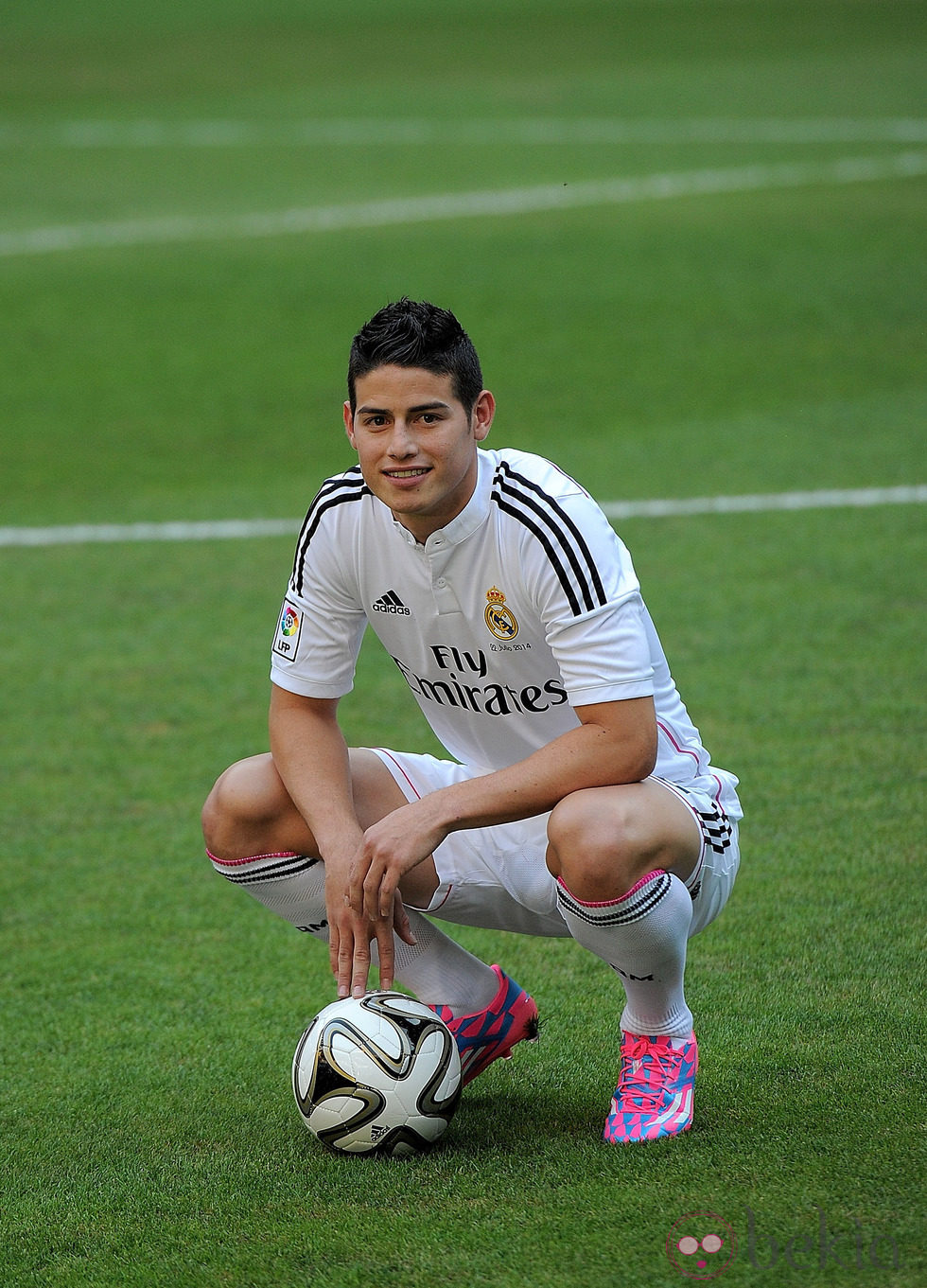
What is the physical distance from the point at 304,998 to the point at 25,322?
936 cm

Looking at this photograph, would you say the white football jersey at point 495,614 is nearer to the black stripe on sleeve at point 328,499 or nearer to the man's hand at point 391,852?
the black stripe on sleeve at point 328,499

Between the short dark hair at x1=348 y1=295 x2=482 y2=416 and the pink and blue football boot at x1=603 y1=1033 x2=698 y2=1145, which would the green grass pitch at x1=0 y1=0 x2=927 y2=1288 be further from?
the short dark hair at x1=348 y1=295 x2=482 y2=416

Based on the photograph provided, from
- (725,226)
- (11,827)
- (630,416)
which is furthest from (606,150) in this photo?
(11,827)

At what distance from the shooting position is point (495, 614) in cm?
311

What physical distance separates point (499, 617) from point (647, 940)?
661 millimetres

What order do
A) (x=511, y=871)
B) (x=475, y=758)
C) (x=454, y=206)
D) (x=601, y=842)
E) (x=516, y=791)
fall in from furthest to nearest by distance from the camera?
1. (x=454, y=206)
2. (x=475, y=758)
3. (x=511, y=871)
4. (x=516, y=791)
5. (x=601, y=842)

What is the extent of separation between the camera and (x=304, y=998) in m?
3.82

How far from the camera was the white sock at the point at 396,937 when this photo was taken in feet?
10.5

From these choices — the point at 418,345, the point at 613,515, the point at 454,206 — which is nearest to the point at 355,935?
the point at 418,345

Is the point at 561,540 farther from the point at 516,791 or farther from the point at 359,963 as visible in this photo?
the point at 359,963

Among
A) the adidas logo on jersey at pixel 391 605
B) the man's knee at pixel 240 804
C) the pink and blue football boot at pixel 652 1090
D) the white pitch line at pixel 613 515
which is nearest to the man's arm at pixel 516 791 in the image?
the man's knee at pixel 240 804

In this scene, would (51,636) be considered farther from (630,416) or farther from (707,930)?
(630,416)

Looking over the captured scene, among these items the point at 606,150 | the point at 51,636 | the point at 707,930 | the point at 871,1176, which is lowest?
the point at 871,1176

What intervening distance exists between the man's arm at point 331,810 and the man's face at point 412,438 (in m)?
0.49
